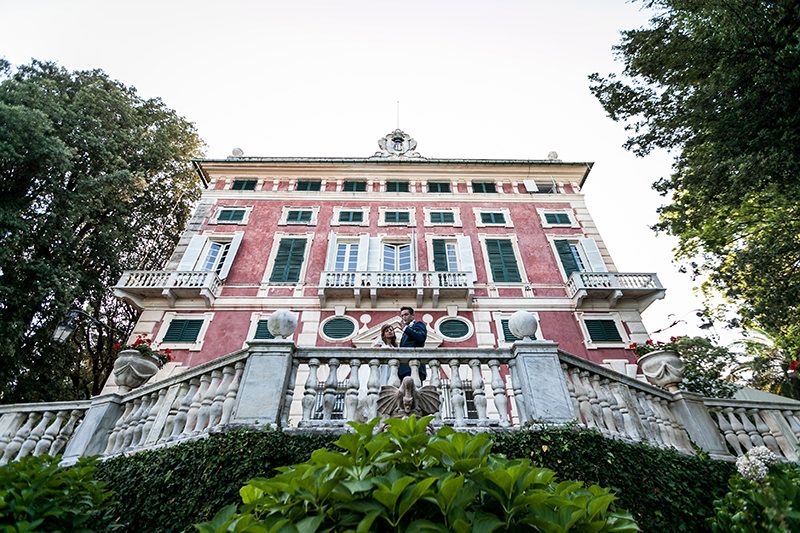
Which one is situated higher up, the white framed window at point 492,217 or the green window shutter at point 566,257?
the white framed window at point 492,217

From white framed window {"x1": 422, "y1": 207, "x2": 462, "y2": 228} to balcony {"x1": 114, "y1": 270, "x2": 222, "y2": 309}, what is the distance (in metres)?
9.36

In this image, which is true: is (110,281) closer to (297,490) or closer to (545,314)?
(545,314)

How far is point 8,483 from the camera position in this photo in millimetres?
2723

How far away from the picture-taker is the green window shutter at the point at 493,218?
1828 cm

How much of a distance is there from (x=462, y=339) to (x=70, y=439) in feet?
36.1

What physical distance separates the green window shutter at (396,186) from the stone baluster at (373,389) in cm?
1562

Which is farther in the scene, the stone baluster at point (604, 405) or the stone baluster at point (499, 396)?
the stone baluster at point (604, 405)

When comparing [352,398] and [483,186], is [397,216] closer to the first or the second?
[483,186]

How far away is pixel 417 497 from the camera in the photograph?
1656 mm

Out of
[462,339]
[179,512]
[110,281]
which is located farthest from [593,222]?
[110,281]

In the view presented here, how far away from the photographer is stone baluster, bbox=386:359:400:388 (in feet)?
15.7

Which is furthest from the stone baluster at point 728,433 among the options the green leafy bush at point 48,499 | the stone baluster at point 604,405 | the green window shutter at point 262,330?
the green window shutter at point 262,330

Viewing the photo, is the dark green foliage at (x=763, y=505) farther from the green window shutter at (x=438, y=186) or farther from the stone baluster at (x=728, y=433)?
the green window shutter at (x=438, y=186)

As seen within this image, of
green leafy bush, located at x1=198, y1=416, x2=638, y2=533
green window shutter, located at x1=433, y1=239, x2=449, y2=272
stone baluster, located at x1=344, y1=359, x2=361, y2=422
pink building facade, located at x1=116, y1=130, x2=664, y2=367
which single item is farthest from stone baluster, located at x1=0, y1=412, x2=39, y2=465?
green window shutter, located at x1=433, y1=239, x2=449, y2=272
